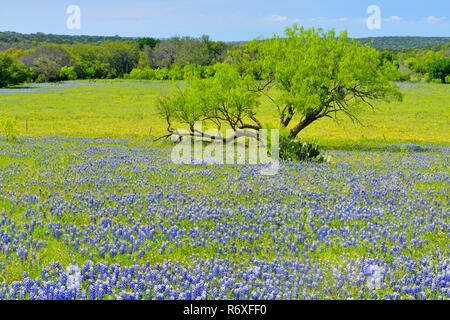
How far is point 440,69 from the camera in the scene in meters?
116

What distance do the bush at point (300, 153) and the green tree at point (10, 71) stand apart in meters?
92.7

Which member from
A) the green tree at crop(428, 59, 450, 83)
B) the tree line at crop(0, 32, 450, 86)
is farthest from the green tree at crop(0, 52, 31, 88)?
the green tree at crop(428, 59, 450, 83)

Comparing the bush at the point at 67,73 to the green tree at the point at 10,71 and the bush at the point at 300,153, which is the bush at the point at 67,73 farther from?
the bush at the point at 300,153

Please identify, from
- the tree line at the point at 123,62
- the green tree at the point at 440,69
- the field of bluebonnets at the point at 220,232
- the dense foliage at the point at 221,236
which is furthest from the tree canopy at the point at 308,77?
the green tree at the point at 440,69

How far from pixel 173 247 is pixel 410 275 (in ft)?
10.3

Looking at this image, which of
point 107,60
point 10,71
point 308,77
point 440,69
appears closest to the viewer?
point 308,77

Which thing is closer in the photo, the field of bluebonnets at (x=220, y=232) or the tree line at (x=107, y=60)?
the field of bluebonnets at (x=220, y=232)

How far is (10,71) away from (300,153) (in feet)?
314

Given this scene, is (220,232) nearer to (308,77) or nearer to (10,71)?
(308,77)

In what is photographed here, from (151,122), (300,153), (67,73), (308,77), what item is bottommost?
(300,153)

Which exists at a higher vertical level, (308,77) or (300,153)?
(308,77)

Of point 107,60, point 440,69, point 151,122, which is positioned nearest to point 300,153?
point 151,122

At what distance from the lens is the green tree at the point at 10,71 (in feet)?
290
